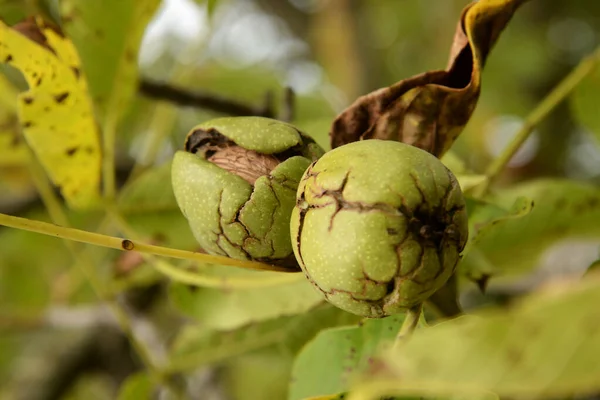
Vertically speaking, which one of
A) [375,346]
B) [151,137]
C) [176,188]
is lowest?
[151,137]

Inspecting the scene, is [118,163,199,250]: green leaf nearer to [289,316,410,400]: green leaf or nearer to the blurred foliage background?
the blurred foliage background

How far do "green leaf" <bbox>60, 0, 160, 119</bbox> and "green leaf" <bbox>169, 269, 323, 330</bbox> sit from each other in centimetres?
36

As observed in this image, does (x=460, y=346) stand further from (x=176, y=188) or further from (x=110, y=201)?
(x=110, y=201)

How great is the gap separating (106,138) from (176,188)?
1.46 feet

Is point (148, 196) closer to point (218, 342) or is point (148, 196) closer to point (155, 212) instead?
point (155, 212)

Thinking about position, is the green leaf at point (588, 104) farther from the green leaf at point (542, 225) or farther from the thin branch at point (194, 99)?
the thin branch at point (194, 99)

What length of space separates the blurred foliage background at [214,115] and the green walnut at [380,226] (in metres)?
→ 0.30

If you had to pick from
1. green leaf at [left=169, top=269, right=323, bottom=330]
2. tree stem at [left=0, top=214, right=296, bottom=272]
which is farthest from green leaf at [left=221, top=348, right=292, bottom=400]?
tree stem at [left=0, top=214, right=296, bottom=272]

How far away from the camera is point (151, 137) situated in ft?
5.30

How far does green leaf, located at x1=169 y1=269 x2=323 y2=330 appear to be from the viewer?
3.08ft

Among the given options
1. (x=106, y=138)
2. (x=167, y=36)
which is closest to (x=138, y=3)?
(x=106, y=138)

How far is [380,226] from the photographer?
613 millimetres

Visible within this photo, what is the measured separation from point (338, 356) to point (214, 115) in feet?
3.27

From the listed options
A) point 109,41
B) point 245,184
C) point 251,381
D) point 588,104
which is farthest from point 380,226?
point 251,381
